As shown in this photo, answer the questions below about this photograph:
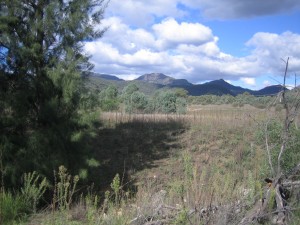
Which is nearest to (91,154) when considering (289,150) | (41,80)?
(41,80)

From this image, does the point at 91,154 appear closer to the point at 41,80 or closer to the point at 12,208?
the point at 41,80

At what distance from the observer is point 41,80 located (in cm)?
1105

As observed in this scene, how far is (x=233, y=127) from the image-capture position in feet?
63.6

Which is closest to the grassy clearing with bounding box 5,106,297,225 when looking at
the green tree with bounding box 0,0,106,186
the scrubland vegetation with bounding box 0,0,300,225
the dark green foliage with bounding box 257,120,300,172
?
the scrubland vegetation with bounding box 0,0,300,225

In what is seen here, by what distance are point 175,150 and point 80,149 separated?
6.21 metres

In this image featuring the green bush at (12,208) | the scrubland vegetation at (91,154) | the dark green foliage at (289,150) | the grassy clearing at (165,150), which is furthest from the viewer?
the grassy clearing at (165,150)

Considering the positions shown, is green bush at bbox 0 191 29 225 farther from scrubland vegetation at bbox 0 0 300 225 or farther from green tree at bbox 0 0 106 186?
green tree at bbox 0 0 106 186

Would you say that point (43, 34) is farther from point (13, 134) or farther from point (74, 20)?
point (13, 134)

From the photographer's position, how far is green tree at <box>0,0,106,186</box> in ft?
35.3

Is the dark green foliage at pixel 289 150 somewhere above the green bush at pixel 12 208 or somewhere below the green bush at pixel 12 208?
above

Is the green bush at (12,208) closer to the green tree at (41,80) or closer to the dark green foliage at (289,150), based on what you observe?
the green tree at (41,80)

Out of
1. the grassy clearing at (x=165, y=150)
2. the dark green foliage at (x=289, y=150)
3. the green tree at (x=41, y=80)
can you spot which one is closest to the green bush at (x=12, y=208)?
the grassy clearing at (x=165, y=150)

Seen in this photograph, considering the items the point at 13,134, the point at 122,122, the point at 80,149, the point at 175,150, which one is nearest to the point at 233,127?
the point at 175,150

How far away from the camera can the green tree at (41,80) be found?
35.3 ft
